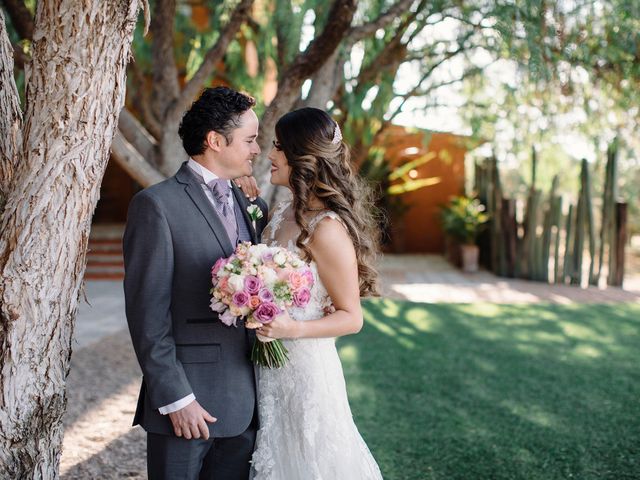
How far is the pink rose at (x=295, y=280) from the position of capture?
2.18m

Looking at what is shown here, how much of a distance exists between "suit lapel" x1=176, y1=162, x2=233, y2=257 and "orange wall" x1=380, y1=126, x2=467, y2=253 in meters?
13.2

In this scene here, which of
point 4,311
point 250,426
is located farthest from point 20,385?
point 250,426

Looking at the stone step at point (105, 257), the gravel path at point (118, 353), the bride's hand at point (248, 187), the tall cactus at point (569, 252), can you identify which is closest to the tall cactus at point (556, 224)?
the tall cactus at point (569, 252)

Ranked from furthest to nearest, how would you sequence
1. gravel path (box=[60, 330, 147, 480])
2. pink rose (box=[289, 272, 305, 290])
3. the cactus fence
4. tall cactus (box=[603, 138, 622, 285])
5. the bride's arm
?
1. the cactus fence
2. tall cactus (box=[603, 138, 622, 285])
3. gravel path (box=[60, 330, 147, 480])
4. the bride's arm
5. pink rose (box=[289, 272, 305, 290])

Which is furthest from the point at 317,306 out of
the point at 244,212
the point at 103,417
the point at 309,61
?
the point at 103,417

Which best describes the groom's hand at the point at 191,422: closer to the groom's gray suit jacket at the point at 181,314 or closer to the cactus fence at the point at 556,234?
the groom's gray suit jacket at the point at 181,314

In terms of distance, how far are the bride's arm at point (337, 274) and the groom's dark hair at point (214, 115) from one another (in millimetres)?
450

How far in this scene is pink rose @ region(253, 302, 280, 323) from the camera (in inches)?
83.6

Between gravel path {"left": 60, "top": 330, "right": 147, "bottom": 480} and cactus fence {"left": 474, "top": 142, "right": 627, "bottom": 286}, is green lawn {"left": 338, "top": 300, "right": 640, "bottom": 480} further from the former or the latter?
cactus fence {"left": 474, "top": 142, "right": 627, "bottom": 286}

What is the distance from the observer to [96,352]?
662cm

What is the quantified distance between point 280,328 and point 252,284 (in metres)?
0.19

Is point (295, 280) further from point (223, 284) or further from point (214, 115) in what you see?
point (214, 115)

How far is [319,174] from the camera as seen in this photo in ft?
8.33

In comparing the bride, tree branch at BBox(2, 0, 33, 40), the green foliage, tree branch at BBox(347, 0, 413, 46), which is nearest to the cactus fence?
the green foliage
